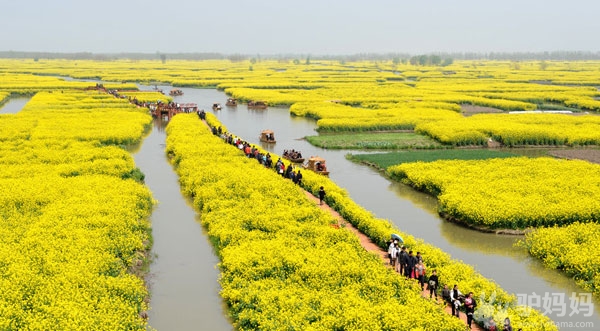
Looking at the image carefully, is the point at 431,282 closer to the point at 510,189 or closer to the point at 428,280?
the point at 428,280

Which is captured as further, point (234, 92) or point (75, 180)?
point (234, 92)

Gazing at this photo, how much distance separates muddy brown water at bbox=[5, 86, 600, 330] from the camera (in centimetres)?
1683

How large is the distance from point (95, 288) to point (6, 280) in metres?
2.64

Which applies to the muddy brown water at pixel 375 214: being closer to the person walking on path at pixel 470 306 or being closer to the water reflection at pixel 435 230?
the water reflection at pixel 435 230

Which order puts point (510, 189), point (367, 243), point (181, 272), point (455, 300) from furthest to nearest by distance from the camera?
point (510, 189) → point (367, 243) → point (181, 272) → point (455, 300)

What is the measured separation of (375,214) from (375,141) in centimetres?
2036

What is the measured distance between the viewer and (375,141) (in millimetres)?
46281

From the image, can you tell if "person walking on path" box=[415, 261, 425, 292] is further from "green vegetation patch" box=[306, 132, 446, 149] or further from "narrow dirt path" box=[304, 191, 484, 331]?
"green vegetation patch" box=[306, 132, 446, 149]

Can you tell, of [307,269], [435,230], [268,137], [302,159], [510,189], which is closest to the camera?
[307,269]

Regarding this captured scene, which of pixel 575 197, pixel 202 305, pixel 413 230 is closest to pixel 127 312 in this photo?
pixel 202 305

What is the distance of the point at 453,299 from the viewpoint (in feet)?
50.7

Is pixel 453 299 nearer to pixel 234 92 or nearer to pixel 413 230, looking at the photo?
pixel 413 230

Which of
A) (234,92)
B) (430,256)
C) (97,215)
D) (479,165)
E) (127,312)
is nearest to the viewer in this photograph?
(127,312)

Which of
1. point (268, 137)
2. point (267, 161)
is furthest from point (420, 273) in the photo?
point (268, 137)
